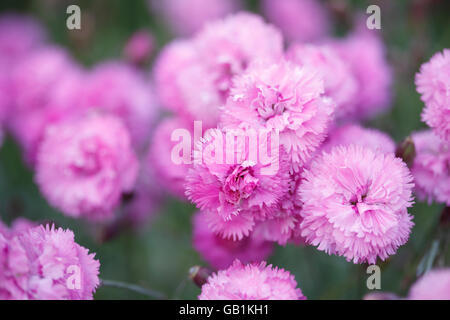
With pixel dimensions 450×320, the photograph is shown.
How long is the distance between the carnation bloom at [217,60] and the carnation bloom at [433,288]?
1.26ft

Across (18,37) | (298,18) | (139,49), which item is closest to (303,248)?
(139,49)

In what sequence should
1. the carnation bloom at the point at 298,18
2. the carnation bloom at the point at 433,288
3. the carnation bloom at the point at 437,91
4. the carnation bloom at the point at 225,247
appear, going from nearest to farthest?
the carnation bloom at the point at 433,288 < the carnation bloom at the point at 437,91 < the carnation bloom at the point at 225,247 < the carnation bloom at the point at 298,18

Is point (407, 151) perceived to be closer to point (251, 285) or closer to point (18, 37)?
point (251, 285)

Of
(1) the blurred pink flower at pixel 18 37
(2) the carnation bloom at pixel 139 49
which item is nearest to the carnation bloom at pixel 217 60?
(2) the carnation bloom at pixel 139 49

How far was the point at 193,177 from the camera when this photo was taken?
663mm

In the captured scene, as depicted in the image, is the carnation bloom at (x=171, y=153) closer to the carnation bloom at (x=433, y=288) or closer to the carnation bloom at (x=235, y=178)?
the carnation bloom at (x=235, y=178)

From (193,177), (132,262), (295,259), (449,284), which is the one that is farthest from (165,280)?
(449,284)

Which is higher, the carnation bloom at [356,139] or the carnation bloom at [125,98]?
the carnation bloom at [125,98]

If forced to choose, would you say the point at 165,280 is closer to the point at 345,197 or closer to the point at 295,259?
the point at 295,259

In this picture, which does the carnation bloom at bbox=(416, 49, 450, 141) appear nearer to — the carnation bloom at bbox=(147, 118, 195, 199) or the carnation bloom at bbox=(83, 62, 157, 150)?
the carnation bloom at bbox=(147, 118, 195, 199)

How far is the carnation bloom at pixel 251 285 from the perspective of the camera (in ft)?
2.03

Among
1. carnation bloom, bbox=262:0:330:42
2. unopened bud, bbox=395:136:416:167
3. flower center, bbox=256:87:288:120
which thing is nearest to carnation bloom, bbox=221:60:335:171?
→ flower center, bbox=256:87:288:120

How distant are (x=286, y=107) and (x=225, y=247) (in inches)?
10.9

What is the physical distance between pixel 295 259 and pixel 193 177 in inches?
18.1
